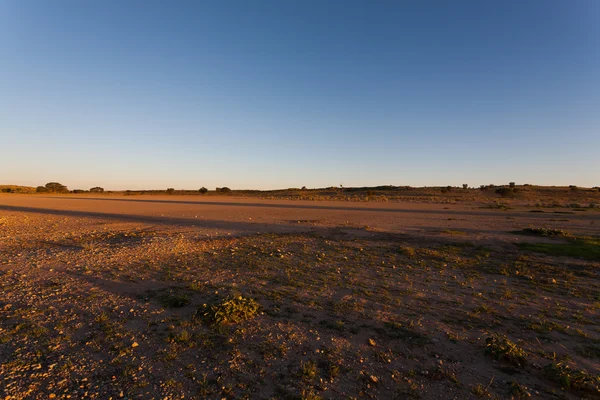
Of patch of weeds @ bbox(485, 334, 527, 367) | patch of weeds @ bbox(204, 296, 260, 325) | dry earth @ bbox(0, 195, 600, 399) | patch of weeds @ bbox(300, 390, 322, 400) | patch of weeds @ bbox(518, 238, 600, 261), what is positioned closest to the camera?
patch of weeds @ bbox(300, 390, 322, 400)

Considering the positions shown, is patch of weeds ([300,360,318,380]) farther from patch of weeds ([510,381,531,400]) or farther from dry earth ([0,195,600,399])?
patch of weeds ([510,381,531,400])

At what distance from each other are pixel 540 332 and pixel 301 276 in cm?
602

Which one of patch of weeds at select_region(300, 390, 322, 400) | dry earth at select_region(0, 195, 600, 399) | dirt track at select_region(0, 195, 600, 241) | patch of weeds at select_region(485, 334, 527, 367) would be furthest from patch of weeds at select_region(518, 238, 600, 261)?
patch of weeds at select_region(300, 390, 322, 400)

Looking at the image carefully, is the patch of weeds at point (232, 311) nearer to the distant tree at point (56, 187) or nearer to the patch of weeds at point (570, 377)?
the patch of weeds at point (570, 377)

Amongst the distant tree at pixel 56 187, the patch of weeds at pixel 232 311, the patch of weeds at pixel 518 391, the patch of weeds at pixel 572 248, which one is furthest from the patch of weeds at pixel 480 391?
the distant tree at pixel 56 187

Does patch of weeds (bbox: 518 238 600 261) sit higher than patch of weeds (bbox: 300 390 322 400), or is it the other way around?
patch of weeds (bbox: 518 238 600 261)

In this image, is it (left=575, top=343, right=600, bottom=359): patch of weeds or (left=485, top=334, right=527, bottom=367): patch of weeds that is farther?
(left=575, top=343, right=600, bottom=359): patch of weeds

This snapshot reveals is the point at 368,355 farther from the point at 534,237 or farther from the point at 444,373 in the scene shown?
the point at 534,237

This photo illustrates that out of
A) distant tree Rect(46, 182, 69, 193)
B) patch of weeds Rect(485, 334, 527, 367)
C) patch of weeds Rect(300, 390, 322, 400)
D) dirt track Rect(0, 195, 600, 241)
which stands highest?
distant tree Rect(46, 182, 69, 193)

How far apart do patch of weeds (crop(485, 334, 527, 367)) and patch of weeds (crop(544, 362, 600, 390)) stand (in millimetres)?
337

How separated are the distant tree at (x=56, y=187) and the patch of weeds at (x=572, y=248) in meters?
138

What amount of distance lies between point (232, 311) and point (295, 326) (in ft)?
4.48

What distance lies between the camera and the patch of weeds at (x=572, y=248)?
13.3m

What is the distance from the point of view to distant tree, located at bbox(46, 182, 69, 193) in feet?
371
